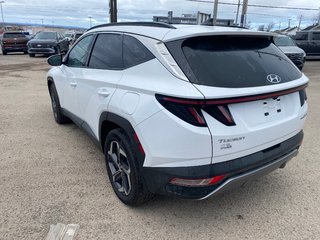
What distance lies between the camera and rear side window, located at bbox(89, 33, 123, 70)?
3.10 m

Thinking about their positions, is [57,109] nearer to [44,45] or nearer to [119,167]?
[119,167]

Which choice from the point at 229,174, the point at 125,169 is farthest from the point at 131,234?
the point at 229,174

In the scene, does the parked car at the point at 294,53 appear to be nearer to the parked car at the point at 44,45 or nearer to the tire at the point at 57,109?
the tire at the point at 57,109

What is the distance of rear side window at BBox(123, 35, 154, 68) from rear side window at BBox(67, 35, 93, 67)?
1.03m

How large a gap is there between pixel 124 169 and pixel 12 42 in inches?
913

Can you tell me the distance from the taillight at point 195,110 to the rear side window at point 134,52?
0.55 meters

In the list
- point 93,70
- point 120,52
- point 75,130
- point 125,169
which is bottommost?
point 75,130

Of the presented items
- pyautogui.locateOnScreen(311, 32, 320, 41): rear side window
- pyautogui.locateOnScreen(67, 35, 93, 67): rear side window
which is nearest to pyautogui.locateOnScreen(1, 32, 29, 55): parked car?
pyautogui.locateOnScreen(311, 32, 320, 41): rear side window

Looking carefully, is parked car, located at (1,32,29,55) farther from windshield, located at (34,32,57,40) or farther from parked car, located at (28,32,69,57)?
parked car, located at (28,32,69,57)

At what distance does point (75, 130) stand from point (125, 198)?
2.64m

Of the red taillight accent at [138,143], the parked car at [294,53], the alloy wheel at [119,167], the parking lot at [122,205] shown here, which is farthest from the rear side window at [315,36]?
the red taillight accent at [138,143]

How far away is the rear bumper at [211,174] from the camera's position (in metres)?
2.28

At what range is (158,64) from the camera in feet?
8.07

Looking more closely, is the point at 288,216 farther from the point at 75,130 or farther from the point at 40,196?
the point at 75,130
